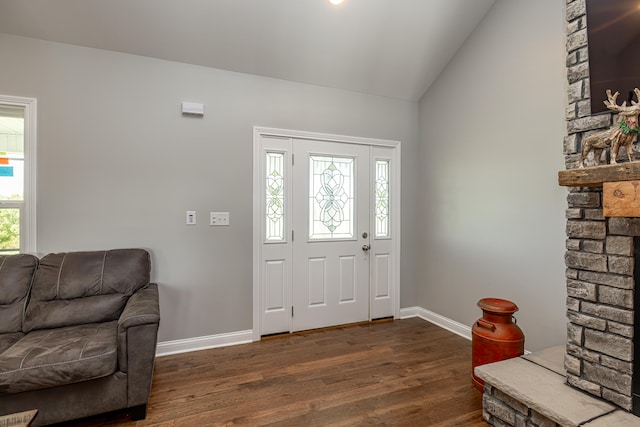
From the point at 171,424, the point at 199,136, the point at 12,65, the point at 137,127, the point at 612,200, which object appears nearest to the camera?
the point at 612,200

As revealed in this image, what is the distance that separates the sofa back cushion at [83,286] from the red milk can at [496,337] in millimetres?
2596

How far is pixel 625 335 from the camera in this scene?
1.55 meters

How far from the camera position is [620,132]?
1530 millimetres

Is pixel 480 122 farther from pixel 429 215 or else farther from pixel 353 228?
pixel 353 228

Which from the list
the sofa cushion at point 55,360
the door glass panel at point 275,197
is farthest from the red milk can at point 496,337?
the sofa cushion at point 55,360

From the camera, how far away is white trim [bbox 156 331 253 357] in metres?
2.84

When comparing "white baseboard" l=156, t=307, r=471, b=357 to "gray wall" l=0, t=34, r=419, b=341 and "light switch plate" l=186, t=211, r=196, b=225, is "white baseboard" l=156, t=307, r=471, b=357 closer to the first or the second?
"gray wall" l=0, t=34, r=419, b=341

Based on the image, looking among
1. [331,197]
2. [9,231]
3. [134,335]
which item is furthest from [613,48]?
[9,231]

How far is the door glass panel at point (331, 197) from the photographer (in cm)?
341

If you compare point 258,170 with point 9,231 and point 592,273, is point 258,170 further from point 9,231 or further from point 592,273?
point 592,273

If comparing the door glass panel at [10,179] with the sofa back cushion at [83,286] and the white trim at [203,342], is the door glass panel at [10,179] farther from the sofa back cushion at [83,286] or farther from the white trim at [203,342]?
the white trim at [203,342]

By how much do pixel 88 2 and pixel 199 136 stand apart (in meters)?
1.21

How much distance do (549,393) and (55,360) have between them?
8.76 ft

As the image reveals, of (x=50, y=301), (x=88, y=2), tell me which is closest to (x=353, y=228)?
(x=50, y=301)
